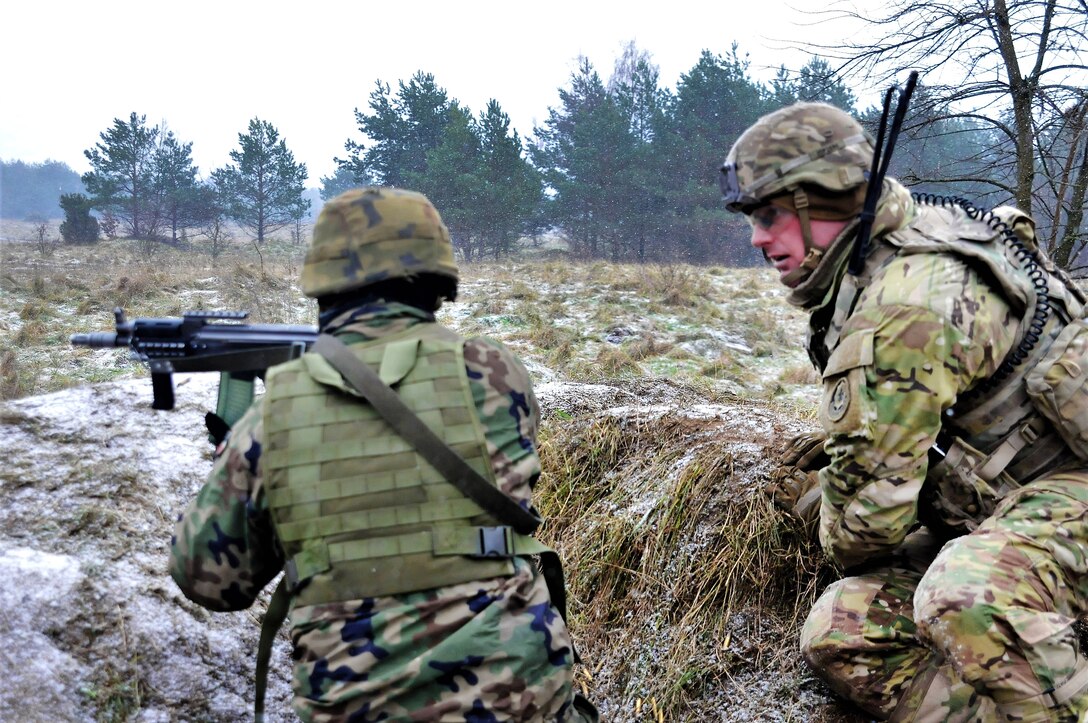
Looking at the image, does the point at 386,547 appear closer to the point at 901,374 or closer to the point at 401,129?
the point at 901,374

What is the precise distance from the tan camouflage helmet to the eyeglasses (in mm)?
1133

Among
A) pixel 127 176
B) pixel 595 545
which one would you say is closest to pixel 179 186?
pixel 127 176

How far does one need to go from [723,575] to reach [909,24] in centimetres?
420

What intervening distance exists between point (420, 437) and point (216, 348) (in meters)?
1.11

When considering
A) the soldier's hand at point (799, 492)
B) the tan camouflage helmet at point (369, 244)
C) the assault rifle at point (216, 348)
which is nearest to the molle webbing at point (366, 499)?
the tan camouflage helmet at point (369, 244)

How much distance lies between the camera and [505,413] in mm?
2102

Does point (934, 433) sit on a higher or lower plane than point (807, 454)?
higher

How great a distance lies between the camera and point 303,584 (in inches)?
77.2

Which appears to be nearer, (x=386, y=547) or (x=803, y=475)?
(x=386, y=547)

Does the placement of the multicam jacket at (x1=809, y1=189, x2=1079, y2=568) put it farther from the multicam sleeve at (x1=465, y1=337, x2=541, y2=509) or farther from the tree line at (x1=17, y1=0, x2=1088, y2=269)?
the tree line at (x1=17, y1=0, x2=1088, y2=269)

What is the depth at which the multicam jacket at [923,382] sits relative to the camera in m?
2.29

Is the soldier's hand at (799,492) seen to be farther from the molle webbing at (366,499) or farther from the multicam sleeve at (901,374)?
the molle webbing at (366,499)

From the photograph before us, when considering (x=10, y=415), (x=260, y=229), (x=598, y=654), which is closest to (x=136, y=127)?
(x=260, y=229)

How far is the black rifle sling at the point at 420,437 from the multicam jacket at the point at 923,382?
3.69 feet
